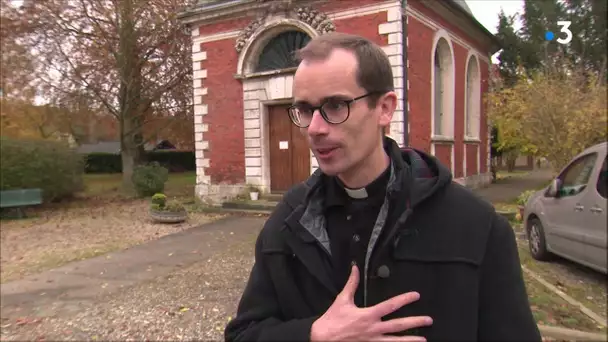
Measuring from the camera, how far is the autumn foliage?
25.0ft

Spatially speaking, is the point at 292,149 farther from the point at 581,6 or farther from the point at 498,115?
the point at 581,6

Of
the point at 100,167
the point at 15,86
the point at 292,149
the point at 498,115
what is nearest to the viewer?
the point at 292,149

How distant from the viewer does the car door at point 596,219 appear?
451 cm

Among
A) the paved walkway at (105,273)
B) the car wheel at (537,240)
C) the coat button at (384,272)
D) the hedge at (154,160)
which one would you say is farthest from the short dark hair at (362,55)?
the hedge at (154,160)

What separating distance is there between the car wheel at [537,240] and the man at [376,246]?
551cm

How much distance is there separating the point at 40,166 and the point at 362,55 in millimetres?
13735

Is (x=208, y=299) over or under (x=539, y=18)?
under

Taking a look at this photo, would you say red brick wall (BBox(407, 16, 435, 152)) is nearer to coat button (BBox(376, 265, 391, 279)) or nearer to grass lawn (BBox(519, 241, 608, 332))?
grass lawn (BBox(519, 241, 608, 332))

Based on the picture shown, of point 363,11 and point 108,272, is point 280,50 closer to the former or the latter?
point 363,11

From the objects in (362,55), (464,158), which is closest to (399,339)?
(362,55)

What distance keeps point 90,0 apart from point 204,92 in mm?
5435

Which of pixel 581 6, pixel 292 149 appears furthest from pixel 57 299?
A: pixel 581 6

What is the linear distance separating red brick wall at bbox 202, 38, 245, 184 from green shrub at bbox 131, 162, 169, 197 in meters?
3.58

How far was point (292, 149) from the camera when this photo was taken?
1152 cm
